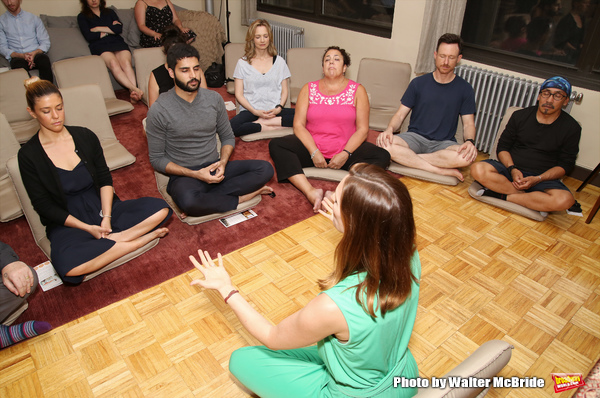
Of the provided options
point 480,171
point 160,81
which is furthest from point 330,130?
point 160,81

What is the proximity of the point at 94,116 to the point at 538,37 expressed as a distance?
405cm

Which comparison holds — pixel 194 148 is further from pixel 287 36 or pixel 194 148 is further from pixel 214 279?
pixel 287 36

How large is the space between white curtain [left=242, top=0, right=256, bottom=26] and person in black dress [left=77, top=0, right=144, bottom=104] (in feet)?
5.97

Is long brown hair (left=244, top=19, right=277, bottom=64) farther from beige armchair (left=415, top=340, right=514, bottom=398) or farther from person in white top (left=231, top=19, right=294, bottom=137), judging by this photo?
beige armchair (left=415, top=340, right=514, bottom=398)

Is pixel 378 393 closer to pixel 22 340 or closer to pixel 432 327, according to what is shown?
pixel 432 327

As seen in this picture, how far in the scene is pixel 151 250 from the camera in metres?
2.65

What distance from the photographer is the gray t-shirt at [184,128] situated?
2.70 meters

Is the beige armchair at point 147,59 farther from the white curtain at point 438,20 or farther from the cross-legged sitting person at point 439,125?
the white curtain at point 438,20

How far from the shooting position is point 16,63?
15.3 ft

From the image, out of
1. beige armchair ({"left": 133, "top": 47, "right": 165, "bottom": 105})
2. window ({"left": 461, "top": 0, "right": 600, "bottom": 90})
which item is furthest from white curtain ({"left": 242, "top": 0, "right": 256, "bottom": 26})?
window ({"left": 461, "top": 0, "right": 600, "bottom": 90})

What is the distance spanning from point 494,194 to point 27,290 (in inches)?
121

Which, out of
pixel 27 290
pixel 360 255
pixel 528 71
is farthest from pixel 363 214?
pixel 528 71

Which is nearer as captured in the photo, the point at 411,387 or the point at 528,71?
the point at 411,387

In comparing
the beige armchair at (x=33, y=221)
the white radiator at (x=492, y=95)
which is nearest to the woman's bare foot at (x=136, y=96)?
the beige armchair at (x=33, y=221)
